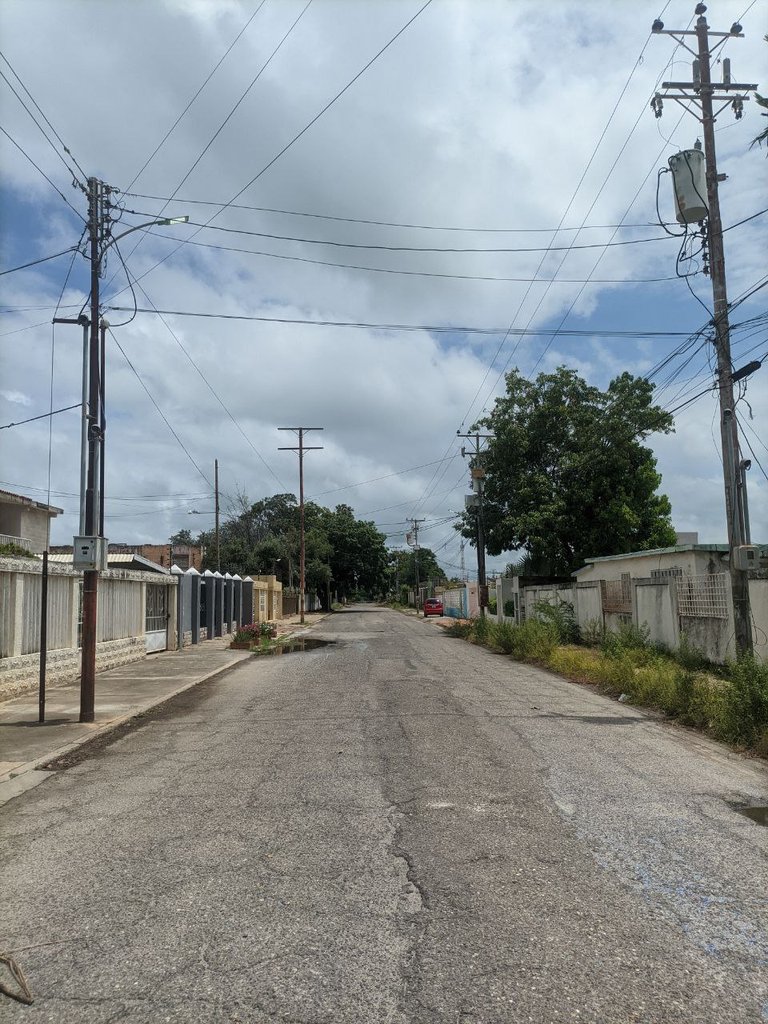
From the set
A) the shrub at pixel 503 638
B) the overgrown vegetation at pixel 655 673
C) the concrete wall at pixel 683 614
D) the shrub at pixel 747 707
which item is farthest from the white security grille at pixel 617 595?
the shrub at pixel 747 707

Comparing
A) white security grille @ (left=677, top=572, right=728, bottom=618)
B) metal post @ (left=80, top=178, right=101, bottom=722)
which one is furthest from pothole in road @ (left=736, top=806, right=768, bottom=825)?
white security grille @ (left=677, top=572, right=728, bottom=618)

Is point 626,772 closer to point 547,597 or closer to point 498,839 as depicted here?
point 498,839

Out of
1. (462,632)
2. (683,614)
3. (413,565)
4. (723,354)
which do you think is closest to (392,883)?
(723,354)

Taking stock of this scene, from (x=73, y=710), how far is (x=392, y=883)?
29.1ft

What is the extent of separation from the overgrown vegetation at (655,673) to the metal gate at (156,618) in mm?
10659

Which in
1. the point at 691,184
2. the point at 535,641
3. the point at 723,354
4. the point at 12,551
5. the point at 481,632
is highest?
the point at 691,184

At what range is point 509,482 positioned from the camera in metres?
36.7

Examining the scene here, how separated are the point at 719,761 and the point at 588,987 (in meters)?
5.90

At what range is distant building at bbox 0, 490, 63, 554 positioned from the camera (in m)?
31.9

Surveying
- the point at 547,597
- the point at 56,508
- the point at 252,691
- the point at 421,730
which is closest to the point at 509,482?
the point at 547,597

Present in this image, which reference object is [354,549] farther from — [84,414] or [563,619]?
[84,414]

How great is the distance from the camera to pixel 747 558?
12398 mm

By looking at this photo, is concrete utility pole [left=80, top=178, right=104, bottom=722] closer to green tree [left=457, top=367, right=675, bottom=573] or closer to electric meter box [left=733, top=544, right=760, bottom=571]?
electric meter box [left=733, top=544, right=760, bottom=571]

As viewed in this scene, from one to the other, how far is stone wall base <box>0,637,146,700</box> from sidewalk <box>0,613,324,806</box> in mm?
208
